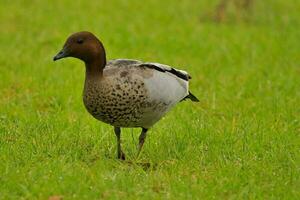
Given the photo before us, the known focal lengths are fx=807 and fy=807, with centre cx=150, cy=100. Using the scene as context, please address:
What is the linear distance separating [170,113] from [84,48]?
230 centimetres

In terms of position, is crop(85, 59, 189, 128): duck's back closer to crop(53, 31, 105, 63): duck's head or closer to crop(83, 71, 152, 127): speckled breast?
crop(83, 71, 152, 127): speckled breast

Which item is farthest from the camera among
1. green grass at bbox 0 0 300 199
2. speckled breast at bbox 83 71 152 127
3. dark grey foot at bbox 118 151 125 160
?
dark grey foot at bbox 118 151 125 160

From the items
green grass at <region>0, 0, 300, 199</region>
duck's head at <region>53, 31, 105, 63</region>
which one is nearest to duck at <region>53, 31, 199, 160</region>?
duck's head at <region>53, 31, 105, 63</region>

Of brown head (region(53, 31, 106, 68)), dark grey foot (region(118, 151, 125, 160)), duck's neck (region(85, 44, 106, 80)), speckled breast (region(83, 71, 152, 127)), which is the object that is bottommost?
dark grey foot (region(118, 151, 125, 160))

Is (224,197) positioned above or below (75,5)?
below

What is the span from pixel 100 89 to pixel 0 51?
4.91 meters

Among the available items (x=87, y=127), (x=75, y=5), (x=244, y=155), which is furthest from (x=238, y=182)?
(x=75, y=5)

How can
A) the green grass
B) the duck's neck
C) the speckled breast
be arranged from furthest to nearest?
the duck's neck, the speckled breast, the green grass

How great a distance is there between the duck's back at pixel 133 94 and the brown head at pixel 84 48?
0.45 ft

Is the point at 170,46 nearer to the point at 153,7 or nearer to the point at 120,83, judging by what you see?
the point at 153,7

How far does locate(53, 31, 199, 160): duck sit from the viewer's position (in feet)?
21.1

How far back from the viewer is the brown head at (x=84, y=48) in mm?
6575

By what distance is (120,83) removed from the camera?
6461mm

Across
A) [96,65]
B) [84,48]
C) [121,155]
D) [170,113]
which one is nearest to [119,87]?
[96,65]
